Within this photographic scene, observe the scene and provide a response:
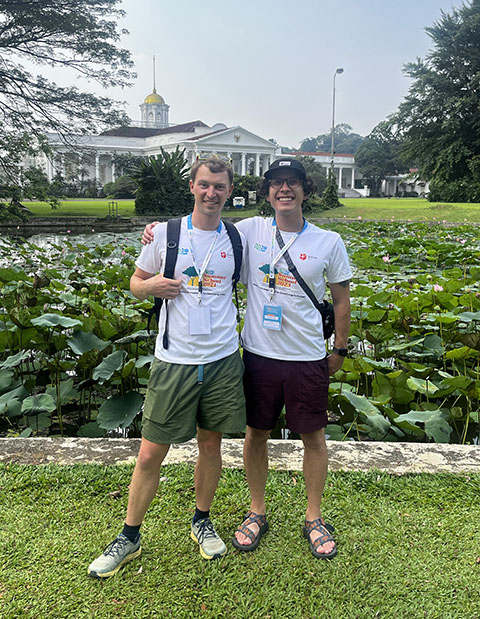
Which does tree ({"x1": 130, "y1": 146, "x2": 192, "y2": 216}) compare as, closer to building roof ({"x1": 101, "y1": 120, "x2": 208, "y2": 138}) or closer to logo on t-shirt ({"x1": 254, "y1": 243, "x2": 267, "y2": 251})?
logo on t-shirt ({"x1": 254, "y1": 243, "x2": 267, "y2": 251})

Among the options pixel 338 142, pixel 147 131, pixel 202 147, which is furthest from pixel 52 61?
pixel 338 142

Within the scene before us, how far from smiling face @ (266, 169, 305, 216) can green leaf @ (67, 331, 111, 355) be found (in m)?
1.55

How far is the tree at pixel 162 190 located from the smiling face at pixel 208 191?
69.1ft

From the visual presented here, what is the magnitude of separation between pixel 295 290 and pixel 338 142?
387ft

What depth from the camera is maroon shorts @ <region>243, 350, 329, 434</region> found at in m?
1.76

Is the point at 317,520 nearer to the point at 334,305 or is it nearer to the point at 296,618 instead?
the point at 296,618

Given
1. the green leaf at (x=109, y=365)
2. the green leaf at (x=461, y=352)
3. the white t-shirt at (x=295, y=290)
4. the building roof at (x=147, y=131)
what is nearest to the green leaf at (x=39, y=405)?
the green leaf at (x=109, y=365)

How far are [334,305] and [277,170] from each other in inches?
19.2

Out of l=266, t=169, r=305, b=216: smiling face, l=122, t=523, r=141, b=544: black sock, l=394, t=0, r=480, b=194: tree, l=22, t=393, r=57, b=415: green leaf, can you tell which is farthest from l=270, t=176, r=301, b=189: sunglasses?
Result: l=394, t=0, r=480, b=194: tree

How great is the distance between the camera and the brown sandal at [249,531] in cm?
177

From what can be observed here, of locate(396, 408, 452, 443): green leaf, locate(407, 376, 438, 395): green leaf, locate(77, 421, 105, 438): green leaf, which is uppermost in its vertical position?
locate(407, 376, 438, 395): green leaf

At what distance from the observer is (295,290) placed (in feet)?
5.69

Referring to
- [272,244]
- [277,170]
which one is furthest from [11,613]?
[277,170]

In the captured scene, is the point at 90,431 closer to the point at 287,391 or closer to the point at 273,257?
the point at 287,391
